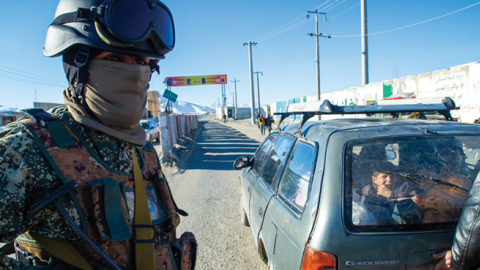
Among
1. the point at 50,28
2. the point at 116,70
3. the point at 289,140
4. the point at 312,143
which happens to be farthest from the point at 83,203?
the point at 289,140

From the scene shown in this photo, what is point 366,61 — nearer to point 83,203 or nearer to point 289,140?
point 289,140

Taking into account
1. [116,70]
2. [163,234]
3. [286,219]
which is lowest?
[286,219]

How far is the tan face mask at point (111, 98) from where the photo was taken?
1294mm

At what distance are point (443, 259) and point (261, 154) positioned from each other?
2217mm

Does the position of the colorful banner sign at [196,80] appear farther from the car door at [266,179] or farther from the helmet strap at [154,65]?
the helmet strap at [154,65]

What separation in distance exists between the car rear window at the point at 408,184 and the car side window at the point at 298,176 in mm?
307

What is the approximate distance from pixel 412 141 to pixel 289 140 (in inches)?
43.9

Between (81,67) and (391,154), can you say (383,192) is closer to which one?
(391,154)

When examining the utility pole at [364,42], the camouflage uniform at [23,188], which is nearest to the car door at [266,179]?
the camouflage uniform at [23,188]

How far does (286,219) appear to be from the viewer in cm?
190

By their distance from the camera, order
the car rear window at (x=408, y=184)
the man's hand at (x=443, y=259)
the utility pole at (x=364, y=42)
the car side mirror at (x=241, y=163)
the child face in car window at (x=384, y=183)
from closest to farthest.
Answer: the man's hand at (x=443, y=259)
the car rear window at (x=408, y=184)
the child face in car window at (x=384, y=183)
the car side mirror at (x=241, y=163)
the utility pole at (x=364, y=42)

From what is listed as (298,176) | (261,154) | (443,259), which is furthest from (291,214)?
(261,154)

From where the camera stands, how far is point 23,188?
3.21ft

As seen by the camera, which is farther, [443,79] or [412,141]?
[443,79]
